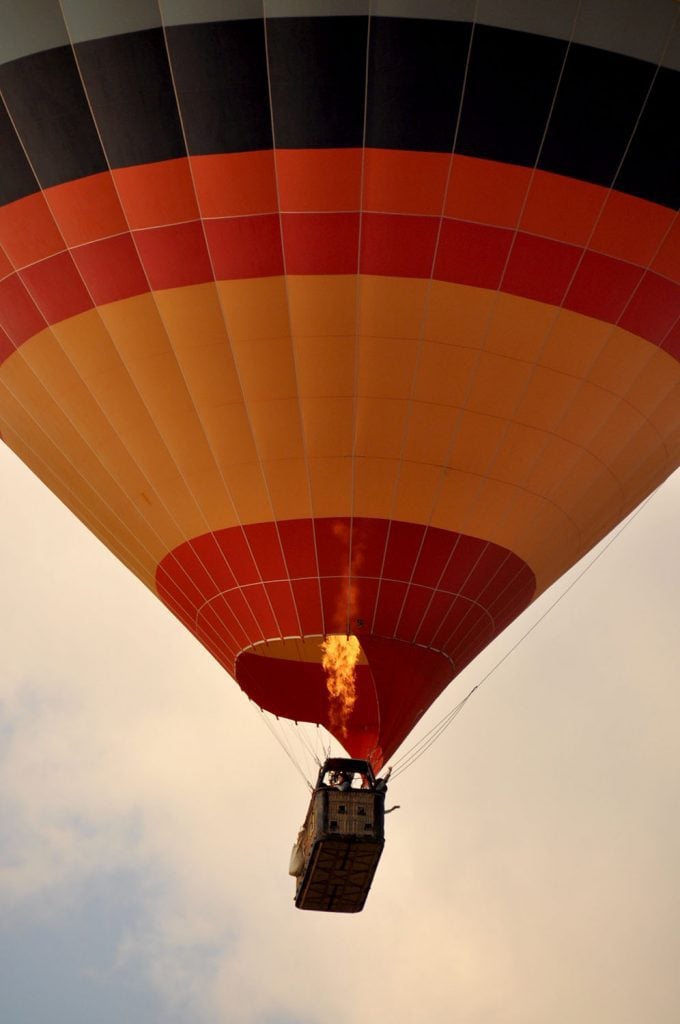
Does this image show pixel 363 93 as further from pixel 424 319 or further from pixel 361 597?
pixel 361 597

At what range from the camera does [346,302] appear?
6.42m

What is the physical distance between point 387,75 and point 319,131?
1.56 ft

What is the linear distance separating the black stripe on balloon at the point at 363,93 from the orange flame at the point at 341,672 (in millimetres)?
3206

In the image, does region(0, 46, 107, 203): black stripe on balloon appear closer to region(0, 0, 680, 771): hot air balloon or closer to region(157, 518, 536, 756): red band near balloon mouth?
region(0, 0, 680, 771): hot air balloon

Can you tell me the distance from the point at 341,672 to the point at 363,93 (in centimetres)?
374

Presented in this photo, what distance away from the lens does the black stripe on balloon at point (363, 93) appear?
230 inches

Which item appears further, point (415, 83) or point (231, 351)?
point (231, 351)

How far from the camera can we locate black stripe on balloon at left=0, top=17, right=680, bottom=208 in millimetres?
5840

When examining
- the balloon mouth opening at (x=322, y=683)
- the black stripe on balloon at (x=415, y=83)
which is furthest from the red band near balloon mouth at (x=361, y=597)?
the black stripe on balloon at (x=415, y=83)

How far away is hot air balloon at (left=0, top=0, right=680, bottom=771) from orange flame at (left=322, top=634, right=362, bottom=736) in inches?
0.9

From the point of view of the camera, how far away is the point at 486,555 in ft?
→ 23.9

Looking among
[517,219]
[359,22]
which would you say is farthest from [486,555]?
[359,22]

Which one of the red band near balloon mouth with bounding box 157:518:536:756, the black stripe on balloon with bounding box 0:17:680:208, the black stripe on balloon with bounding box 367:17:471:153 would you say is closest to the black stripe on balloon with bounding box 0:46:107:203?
the black stripe on balloon with bounding box 0:17:680:208

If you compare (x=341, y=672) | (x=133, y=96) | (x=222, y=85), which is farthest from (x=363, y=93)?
(x=341, y=672)
